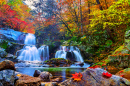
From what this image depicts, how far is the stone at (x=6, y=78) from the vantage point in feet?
11.1

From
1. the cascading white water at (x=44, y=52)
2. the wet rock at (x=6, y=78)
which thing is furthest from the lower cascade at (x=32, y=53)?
the wet rock at (x=6, y=78)

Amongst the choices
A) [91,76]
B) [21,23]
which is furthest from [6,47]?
[91,76]

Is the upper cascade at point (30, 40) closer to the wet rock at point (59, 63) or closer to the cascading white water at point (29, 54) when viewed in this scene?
the cascading white water at point (29, 54)

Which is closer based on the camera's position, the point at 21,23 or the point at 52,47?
the point at 52,47

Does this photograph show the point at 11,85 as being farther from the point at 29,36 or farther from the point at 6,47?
the point at 29,36

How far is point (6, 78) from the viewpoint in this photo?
11.3ft

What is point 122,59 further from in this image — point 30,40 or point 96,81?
point 30,40

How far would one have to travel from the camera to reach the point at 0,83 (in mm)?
3336

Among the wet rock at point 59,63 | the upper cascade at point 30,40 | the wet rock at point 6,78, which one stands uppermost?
the upper cascade at point 30,40

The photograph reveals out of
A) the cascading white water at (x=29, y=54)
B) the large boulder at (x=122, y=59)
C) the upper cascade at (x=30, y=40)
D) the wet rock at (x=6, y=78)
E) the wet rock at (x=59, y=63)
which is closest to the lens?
the wet rock at (x=6, y=78)

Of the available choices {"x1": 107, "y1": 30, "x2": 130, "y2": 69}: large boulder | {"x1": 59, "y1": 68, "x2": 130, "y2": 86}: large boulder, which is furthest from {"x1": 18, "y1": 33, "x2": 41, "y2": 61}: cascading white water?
{"x1": 59, "y1": 68, "x2": 130, "y2": 86}: large boulder

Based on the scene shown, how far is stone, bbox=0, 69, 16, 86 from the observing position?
11.1 ft

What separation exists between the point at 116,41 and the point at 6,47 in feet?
46.4

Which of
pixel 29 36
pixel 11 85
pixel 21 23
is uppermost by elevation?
pixel 21 23
